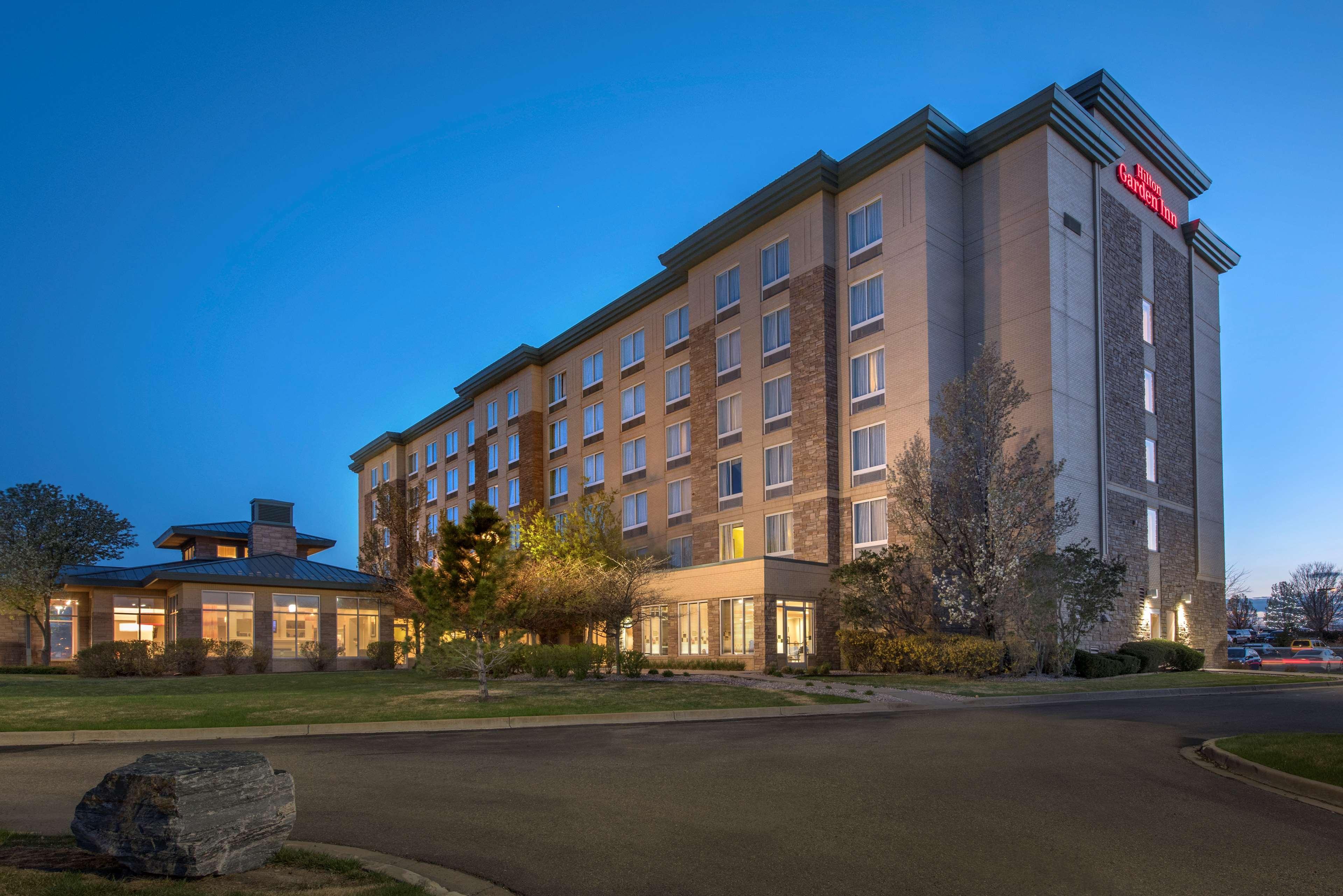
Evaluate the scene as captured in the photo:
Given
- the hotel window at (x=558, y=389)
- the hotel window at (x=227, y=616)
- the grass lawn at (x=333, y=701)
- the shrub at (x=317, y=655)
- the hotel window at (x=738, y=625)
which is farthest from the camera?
the hotel window at (x=558, y=389)

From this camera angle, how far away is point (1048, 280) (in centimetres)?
3294

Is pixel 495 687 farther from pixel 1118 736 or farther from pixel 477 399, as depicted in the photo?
pixel 477 399

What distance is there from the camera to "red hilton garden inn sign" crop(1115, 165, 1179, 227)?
125 feet

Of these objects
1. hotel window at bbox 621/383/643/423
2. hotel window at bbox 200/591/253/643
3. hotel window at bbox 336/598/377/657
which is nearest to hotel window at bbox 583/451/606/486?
hotel window at bbox 621/383/643/423

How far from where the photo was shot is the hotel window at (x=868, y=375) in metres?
35.4

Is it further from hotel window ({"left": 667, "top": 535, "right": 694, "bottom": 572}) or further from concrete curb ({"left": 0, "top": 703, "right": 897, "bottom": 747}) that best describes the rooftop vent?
concrete curb ({"left": 0, "top": 703, "right": 897, "bottom": 747})

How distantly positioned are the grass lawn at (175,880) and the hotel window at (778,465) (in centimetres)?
3251

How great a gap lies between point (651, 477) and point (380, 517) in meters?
17.8

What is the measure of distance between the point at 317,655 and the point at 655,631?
51.5 ft

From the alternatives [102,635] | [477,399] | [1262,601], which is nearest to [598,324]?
[477,399]

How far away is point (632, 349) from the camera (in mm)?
49875

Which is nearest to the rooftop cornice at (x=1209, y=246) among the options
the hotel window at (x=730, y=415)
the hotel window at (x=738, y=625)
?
the hotel window at (x=730, y=415)

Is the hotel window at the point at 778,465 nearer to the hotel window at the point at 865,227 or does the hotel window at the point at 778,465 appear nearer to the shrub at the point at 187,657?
the hotel window at the point at 865,227

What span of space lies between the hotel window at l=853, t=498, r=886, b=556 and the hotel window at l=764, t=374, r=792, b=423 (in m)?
5.16
